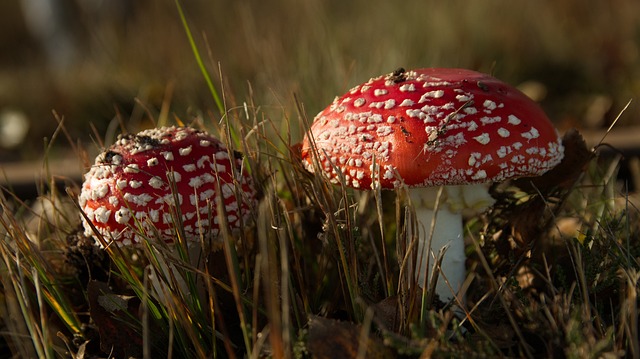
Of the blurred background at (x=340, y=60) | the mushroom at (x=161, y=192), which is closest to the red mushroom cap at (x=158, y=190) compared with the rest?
the mushroom at (x=161, y=192)

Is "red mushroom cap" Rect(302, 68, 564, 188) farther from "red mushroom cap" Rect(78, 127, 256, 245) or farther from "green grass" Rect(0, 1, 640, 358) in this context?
"red mushroom cap" Rect(78, 127, 256, 245)

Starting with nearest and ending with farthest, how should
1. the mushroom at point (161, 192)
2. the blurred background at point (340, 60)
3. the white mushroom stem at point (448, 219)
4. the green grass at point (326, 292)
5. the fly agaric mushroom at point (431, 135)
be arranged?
the green grass at point (326, 292) → the fly agaric mushroom at point (431, 135) → the mushroom at point (161, 192) → the white mushroom stem at point (448, 219) → the blurred background at point (340, 60)

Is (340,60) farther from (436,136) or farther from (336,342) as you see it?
(336,342)

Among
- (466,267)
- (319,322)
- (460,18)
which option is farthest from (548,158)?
(460,18)

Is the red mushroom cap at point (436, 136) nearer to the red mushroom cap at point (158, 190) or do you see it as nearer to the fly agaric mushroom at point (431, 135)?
the fly agaric mushroom at point (431, 135)

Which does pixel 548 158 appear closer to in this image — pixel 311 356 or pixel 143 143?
pixel 311 356
